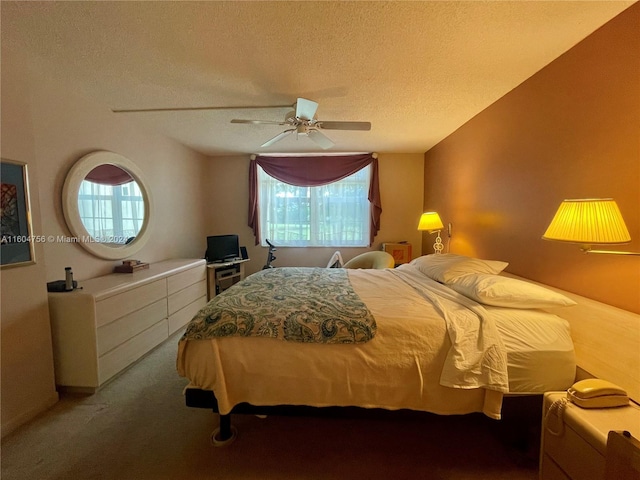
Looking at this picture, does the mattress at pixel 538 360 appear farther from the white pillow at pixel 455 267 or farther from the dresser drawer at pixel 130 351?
the dresser drawer at pixel 130 351

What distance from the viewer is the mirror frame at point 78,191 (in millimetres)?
2119

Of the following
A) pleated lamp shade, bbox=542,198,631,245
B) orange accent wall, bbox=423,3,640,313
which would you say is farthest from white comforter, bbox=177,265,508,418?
orange accent wall, bbox=423,3,640,313

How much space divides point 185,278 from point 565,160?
3593 mm

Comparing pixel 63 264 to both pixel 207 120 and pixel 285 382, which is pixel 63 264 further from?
pixel 285 382

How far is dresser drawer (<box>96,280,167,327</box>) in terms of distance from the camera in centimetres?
193

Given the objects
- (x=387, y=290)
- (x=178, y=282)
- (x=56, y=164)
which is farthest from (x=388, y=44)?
(x=178, y=282)

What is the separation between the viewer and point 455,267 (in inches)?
82.6

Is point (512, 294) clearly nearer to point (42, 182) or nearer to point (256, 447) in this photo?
point (256, 447)

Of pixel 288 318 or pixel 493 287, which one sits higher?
pixel 493 287

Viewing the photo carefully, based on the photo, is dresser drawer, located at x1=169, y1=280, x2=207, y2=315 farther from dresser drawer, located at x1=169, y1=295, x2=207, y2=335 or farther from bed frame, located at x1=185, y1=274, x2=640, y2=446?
bed frame, located at x1=185, y1=274, x2=640, y2=446

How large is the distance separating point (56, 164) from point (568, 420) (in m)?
3.57

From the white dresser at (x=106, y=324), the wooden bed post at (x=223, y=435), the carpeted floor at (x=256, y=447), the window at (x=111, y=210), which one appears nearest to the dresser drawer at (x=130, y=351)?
the white dresser at (x=106, y=324)

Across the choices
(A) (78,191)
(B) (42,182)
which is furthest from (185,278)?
(B) (42,182)

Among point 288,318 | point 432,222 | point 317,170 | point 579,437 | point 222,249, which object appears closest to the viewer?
point 579,437
